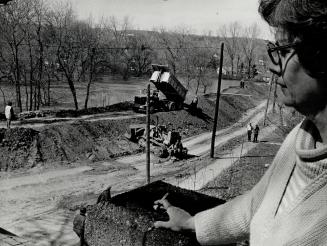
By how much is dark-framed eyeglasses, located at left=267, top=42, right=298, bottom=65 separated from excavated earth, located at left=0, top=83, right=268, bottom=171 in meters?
19.9

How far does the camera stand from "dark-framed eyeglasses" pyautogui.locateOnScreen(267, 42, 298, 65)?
3.55 ft

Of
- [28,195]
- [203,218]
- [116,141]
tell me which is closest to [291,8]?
[203,218]

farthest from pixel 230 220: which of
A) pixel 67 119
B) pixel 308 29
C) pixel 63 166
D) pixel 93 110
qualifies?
pixel 93 110

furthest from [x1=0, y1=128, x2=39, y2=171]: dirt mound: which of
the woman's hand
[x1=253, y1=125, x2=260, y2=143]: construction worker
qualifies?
the woman's hand

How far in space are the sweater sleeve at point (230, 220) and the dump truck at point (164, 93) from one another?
26781 millimetres

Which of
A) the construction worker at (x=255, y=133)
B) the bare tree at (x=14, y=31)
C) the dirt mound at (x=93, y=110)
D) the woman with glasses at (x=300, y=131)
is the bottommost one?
the construction worker at (x=255, y=133)

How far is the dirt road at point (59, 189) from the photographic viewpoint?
480 inches

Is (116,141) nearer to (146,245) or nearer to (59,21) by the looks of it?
(59,21)

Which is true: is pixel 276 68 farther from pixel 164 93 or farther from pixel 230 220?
pixel 164 93

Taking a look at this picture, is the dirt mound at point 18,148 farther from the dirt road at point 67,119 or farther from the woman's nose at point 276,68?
the woman's nose at point 276,68

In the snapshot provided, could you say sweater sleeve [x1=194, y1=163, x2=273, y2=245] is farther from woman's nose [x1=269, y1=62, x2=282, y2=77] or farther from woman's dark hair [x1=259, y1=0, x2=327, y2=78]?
woman's dark hair [x1=259, y1=0, x2=327, y2=78]

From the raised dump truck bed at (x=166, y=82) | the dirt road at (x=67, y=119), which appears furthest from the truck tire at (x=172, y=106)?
the dirt road at (x=67, y=119)

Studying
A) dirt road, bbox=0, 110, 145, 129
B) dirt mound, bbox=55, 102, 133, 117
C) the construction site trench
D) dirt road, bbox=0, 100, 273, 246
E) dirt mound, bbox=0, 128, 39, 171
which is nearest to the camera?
dirt road, bbox=0, 100, 273, 246

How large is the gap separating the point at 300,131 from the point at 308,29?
0.39 metres
